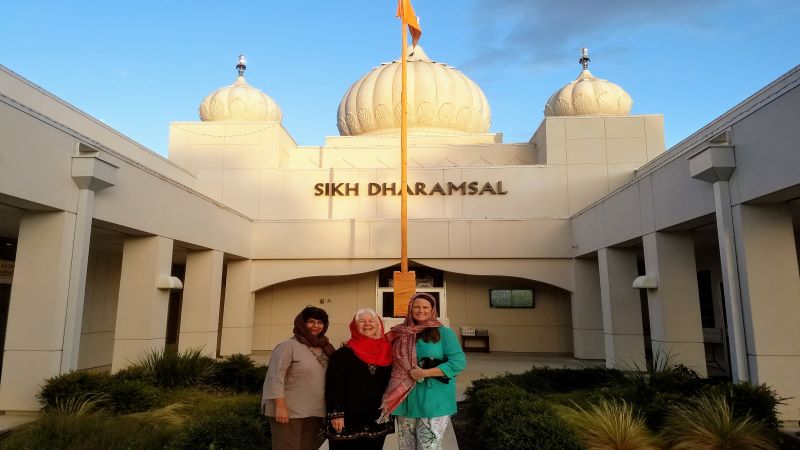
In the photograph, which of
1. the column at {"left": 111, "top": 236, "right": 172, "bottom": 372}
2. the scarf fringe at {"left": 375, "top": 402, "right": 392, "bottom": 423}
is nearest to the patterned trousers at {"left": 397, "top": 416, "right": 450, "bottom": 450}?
the scarf fringe at {"left": 375, "top": 402, "right": 392, "bottom": 423}

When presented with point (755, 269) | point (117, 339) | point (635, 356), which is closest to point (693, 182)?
point (755, 269)

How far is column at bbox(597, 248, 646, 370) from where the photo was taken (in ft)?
42.0

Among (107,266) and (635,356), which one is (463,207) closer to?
(635,356)

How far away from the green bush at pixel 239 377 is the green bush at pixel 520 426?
4241 mm

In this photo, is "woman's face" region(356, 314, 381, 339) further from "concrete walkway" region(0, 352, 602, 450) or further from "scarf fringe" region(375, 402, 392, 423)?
"concrete walkway" region(0, 352, 602, 450)

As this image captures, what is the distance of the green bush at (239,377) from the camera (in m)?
9.22

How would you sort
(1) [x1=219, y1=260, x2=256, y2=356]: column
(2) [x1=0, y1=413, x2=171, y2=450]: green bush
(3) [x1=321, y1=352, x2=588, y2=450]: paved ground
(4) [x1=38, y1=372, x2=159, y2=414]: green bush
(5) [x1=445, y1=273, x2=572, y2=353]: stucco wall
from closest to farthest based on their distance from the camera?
(2) [x1=0, y1=413, x2=171, y2=450]: green bush, (4) [x1=38, y1=372, x2=159, y2=414]: green bush, (3) [x1=321, y1=352, x2=588, y2=450]: paved ground, (1) [x1=219, y1=260, x2=256, y2=356]: column, (5) [x1=445, y1=273, x2=572, y2=353]: stucco wall

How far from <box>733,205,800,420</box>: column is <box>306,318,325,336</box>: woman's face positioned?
6.33m

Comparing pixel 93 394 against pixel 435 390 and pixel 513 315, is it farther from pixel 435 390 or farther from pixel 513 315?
pixel 513 315

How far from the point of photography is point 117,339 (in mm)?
10578

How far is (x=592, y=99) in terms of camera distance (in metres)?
18.8

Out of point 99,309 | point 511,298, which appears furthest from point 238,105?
point 511,298

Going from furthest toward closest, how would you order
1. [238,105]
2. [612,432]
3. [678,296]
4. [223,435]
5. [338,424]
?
[238,105] < [678,296] < [612,432] < [223,435] < [338,424]

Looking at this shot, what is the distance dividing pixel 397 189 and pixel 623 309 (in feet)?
26.5
